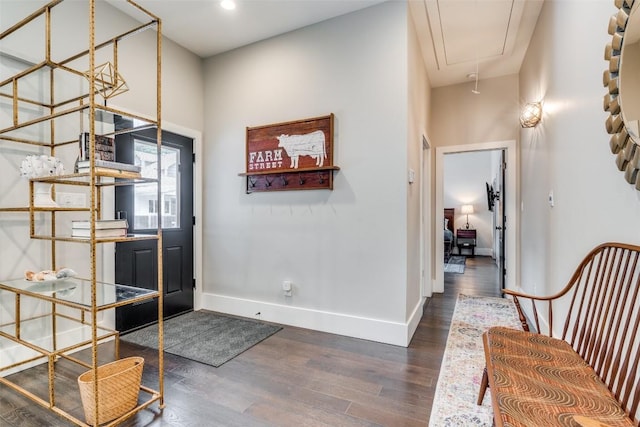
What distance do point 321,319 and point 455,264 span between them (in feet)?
15.9

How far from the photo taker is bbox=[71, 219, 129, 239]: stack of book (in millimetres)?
1693

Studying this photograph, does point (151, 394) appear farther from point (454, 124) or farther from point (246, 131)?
point (454, 124)

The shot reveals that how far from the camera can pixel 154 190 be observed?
10.7 ft

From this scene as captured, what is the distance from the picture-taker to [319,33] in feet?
10.4

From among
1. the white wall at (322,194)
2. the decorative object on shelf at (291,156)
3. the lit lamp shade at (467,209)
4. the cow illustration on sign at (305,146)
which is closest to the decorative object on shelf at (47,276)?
the white wall at (322,194)

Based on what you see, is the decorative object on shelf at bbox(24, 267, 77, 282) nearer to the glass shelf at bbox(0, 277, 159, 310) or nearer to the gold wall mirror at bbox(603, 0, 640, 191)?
the glass shelf at bbox(0, 277, 159, 310)

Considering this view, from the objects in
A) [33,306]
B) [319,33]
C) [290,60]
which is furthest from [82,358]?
[319,33]

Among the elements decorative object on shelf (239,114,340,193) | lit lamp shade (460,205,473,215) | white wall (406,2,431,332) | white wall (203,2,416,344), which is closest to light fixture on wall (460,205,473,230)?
lit lamp shade (460,205,473,215)

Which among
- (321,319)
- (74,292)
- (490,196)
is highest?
(490,196)

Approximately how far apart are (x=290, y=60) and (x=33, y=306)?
3.03 m

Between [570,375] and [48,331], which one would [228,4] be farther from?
[570,375]

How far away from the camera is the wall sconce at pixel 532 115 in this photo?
10.4 ft

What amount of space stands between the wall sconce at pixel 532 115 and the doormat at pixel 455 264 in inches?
136

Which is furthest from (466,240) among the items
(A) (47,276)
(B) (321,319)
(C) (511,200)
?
(A) (47,276)
